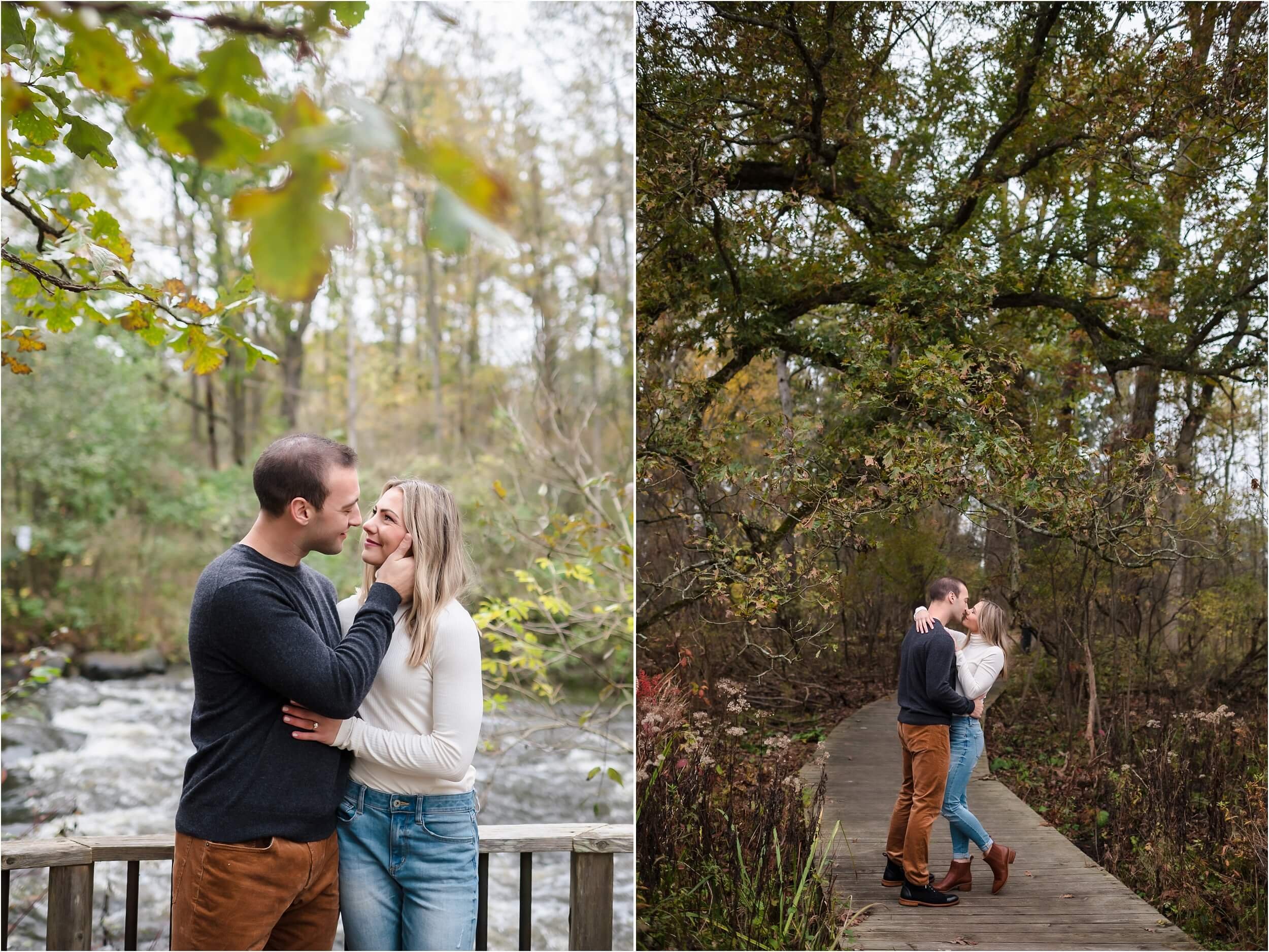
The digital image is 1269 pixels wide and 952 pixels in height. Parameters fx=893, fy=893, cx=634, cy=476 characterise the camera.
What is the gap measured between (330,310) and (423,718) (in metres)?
8.21

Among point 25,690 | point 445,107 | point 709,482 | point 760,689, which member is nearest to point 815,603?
point 760,689

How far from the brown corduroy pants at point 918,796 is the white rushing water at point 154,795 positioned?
2211mm

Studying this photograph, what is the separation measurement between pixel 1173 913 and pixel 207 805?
214 cm

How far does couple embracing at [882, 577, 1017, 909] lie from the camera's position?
213 centimetres

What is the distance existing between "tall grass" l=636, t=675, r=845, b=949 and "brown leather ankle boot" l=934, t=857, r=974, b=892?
26 centimetres

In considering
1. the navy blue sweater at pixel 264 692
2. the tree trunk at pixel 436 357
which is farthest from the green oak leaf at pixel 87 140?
the tree trunk at pixel 436 357

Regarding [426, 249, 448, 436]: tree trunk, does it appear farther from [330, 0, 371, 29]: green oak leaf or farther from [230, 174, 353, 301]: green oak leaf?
[230, 174, 353, 301]: green oak leaf

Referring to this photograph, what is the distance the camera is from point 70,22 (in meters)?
0.57

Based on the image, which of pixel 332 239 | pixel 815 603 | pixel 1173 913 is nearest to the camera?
pixel 332 239

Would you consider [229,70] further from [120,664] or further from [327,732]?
[120,664]

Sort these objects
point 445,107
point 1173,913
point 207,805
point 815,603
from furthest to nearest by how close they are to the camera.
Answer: point 445,107
point 815,603
point 1173,913
point 207,805

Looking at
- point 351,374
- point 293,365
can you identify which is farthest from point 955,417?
point 293,365

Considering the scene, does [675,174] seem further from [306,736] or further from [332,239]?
[332,239]

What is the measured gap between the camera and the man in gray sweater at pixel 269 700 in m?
1.46
